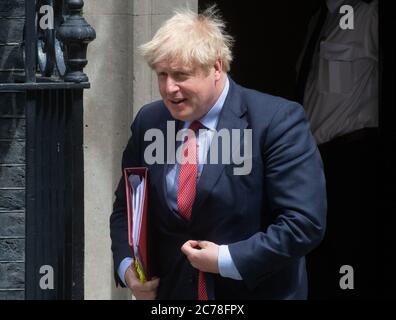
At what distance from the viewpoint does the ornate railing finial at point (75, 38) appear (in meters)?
4.62

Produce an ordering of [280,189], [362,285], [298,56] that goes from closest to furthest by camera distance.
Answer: [280,189] < [362,285] < [298,56]

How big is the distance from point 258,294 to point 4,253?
1.85 metres

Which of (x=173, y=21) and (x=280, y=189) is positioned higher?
(x=173, y=21)

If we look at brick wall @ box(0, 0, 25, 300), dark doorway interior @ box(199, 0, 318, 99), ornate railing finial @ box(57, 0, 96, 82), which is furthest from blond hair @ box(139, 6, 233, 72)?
dark doorway interior @ box(199, 0, 318, 99)

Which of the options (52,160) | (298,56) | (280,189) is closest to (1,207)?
(52,160)

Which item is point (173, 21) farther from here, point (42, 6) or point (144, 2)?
point (144, 2)

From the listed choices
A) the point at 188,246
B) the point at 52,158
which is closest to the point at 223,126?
the point at 188,246

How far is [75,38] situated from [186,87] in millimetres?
896

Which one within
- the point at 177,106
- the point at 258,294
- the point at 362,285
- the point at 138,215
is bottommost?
the point at 362,285

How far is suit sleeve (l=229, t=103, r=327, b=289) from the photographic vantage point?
386 cm

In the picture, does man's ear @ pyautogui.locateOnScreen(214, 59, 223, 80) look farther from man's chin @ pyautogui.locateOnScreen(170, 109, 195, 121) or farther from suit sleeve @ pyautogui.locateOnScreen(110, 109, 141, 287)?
suit sleeve @ pyautogui.locateOnScreen(110, 109, 141, 287)

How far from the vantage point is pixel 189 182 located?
397cm

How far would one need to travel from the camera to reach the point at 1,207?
213 inches

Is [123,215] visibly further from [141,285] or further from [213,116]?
[213,116]
